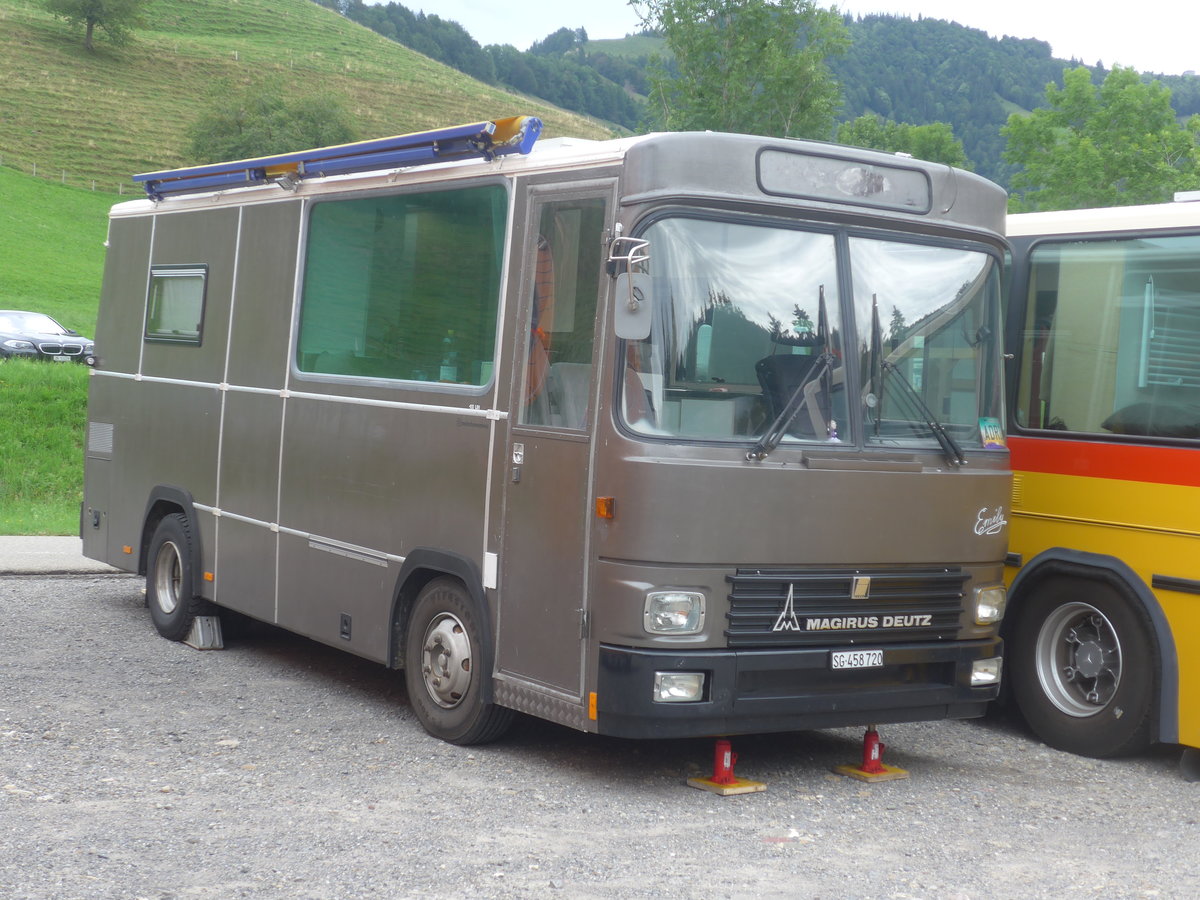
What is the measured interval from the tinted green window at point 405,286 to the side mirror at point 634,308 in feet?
3.93

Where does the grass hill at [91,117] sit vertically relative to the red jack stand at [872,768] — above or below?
above

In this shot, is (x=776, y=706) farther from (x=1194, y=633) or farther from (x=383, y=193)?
(x=383, y=193)

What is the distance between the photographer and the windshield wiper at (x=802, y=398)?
6.31m

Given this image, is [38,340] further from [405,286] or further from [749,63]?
[405,286]

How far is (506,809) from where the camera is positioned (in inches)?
246

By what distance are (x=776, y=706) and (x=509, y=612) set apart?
1.32 m

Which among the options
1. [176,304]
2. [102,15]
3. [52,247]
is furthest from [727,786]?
[102,15]

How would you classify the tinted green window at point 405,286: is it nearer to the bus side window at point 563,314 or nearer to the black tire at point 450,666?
the bus side window at point 563,314

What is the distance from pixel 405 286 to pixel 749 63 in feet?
74.8

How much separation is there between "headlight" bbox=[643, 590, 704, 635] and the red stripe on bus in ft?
9.49

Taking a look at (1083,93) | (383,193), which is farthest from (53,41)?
(383,193)

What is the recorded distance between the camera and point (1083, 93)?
41469 mm

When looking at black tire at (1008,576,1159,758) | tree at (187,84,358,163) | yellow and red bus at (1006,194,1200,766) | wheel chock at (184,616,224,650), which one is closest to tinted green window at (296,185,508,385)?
wheel chock at (184,616,224,650)

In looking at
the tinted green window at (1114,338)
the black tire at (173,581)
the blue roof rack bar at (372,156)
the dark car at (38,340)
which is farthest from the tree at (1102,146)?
the black tire at (173,581)
